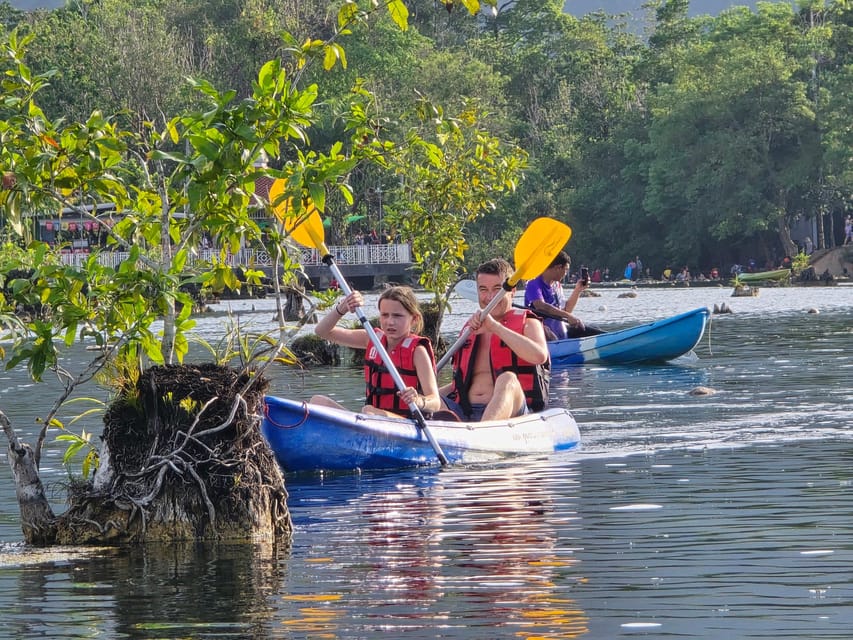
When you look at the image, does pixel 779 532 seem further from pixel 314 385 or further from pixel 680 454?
pixel 314 385

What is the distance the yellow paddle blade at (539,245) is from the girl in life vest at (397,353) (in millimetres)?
2022

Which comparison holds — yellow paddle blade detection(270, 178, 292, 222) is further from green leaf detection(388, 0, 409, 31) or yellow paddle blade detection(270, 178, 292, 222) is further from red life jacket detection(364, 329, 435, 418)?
red life jacket detection(364, 329, 435, 418)

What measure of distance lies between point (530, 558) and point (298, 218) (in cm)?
221

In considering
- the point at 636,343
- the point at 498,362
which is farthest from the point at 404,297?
the point at 636,343

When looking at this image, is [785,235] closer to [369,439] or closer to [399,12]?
[369,439]

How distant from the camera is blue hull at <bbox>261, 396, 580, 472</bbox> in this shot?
10414mm

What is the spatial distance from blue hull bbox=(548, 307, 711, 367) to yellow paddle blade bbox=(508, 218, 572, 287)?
7.97m

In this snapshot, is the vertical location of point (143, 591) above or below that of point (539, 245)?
below

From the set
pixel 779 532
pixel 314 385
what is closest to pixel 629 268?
pixel 314 385

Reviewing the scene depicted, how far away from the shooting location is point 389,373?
10742mm

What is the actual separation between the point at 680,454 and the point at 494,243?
53497 mm

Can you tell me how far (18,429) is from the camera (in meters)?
14.3

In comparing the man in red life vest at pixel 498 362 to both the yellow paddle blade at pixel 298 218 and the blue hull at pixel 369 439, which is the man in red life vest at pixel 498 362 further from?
the yellow paddle blade at pixel 298 218

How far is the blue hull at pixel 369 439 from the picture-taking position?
10.4 m
